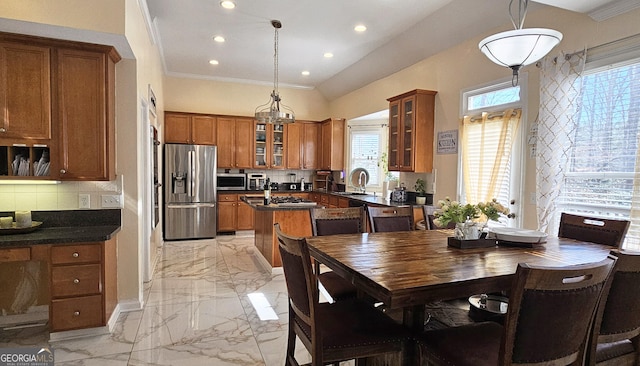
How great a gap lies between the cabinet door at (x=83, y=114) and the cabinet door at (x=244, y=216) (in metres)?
4.01

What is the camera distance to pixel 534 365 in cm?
134

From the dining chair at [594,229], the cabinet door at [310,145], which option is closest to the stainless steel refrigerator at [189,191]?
the cabinet door at [310,145]

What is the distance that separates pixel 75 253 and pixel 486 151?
3.95 meters

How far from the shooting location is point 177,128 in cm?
665

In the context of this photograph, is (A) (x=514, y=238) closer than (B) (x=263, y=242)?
Yes

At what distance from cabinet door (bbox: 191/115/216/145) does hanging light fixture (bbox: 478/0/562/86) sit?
569 cm

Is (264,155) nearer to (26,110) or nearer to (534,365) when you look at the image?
(26,110)

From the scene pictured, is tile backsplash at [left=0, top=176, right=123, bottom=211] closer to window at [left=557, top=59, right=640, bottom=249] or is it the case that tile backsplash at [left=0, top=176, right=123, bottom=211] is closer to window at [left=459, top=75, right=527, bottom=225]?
window at [left=459, top=75, right=527, bottom=225]

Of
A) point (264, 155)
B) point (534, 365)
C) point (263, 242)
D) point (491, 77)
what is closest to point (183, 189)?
point (264, 155)

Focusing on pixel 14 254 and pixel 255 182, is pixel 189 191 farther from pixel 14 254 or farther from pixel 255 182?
pixel 14 254

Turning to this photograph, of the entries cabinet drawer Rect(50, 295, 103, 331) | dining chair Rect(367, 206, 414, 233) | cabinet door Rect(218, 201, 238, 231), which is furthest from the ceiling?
cabinet drawer Rect(50, 295, 103, 331)

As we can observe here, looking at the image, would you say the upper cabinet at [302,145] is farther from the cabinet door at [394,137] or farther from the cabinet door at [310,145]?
the cabinet door at [394,137]

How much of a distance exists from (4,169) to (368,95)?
16.7 feet

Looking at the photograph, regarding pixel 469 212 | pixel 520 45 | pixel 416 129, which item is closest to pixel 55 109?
pixel 469 212
